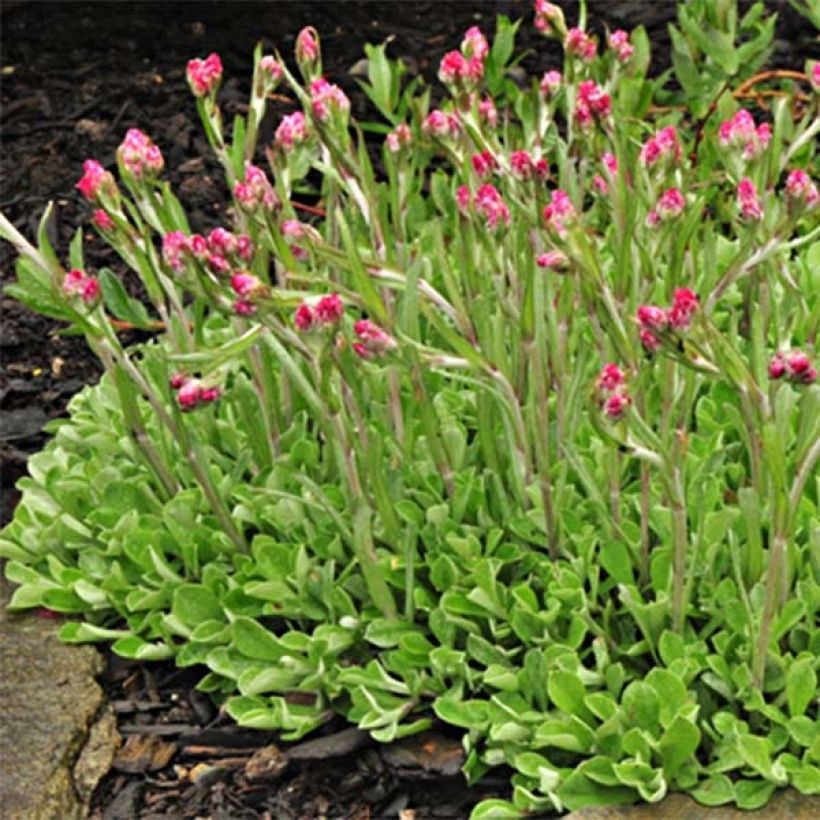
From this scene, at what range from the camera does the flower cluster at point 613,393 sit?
2.11 meters

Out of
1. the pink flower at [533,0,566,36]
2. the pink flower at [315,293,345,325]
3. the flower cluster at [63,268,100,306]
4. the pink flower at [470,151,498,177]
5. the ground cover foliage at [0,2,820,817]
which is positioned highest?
the pink flower at [533,0,566,36]

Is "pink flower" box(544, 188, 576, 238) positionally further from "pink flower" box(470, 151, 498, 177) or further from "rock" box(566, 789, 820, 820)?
"rock" box(566, 789, 820, 820)

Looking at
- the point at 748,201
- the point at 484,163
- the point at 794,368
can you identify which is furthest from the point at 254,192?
the point at 794,368

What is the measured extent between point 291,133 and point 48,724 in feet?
3.38

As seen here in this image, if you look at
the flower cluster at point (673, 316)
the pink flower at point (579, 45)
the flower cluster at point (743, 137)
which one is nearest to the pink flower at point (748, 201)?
the flower cluster at point (743, 137)

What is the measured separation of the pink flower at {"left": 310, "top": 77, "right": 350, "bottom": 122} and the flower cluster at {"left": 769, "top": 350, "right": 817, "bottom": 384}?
2.74 ft

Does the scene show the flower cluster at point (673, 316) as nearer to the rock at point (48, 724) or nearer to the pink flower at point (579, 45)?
the pink flower at point (579, 45)

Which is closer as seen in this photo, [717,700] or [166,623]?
[717,700]

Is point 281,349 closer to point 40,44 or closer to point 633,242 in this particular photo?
point 633,242

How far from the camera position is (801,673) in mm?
2414

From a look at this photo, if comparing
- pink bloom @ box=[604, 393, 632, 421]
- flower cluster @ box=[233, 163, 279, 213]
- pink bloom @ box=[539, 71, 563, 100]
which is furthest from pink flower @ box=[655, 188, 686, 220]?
flower cluster @ box=[233, 163, 279, 213]

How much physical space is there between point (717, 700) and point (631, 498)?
38cm

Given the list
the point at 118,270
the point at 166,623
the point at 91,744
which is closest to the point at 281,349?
the point at 166,623

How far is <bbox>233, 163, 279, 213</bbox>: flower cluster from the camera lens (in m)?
2.42
